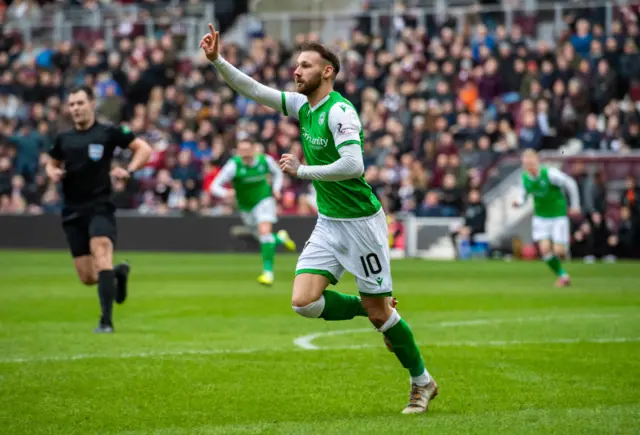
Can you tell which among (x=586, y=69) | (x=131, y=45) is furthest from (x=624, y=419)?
(x=131, y=45)

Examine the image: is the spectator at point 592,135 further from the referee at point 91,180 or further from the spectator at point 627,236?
the referee at point 91,180

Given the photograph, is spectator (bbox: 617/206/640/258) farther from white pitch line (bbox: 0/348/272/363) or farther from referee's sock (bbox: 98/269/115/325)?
white pitch line (bbox: 0/348/272/363)

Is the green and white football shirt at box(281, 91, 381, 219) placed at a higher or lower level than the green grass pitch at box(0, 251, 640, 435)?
higher

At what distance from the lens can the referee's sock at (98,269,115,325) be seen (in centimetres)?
1209

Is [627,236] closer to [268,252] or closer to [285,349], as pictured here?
[268,252]

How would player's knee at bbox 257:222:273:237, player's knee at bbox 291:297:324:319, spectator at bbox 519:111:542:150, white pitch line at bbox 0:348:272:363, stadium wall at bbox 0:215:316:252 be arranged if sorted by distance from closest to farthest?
1. player's knee at bbox 291:297:324:319
2. white pitch line at bbox 0:348:272:363
3. player's knee at bbox 257:222:273:237
4. spectator at bbox 519:111:542:150
5. stadium wall at bbox 0:215:316:252

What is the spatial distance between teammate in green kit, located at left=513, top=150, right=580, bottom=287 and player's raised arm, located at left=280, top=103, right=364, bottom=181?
12515 millimetres

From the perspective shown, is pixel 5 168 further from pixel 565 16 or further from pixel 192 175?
pixel 565 16

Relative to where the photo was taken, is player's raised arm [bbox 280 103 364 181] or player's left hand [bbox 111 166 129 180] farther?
player's left hand [bbox 111 166 129 180]

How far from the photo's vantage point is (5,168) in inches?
1300

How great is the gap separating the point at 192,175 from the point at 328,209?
2331 cm

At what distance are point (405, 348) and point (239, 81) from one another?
2.28m

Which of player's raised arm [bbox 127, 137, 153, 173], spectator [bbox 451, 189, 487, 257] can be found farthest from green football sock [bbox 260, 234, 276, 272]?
spectator [bbox 451, 189, 487, 257]

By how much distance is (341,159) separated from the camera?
7.55m
